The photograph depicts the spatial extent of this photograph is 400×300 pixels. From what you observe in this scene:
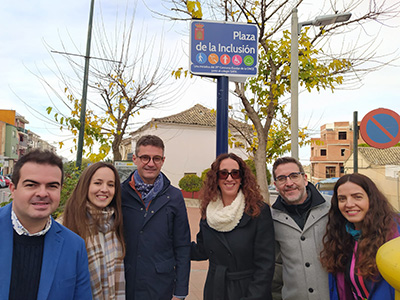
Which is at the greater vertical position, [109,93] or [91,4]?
[91,4]

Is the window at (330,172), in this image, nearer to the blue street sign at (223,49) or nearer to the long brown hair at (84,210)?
the blue street sign at (223,49)

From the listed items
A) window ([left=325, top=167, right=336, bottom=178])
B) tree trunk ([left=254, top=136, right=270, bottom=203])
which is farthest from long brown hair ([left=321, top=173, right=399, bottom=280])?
window ([left=325, top=167, right=336, bottom=178])

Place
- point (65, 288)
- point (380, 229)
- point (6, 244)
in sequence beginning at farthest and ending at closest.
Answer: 1. point (380, 229)
2. point (65, 288)
3. point (6, 244)

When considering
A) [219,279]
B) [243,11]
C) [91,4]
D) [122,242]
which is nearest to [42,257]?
[122,242]

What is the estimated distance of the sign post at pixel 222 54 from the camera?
154 inches

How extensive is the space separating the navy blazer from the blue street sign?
8.48 ft

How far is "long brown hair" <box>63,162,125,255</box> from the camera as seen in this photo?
244 centimetres

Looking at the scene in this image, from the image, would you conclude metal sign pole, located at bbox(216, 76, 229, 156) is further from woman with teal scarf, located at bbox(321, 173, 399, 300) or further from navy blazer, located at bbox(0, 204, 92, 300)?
navy blazer, located at bbox(0, 204, 92, 300)

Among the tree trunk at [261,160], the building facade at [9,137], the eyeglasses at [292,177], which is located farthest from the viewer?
the building facade at [9,137]

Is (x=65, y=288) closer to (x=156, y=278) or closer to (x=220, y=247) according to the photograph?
(x=156, y=278)

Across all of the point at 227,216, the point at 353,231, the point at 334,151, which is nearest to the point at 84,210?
the point at 227,216

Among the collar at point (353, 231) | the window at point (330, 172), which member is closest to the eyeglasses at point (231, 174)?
the collar at point (353, 231)

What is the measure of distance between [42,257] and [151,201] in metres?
1.15

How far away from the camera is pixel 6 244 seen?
5.38 feet
